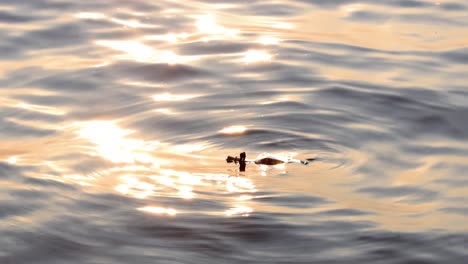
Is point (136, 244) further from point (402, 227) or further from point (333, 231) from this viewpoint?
point (402, 227)

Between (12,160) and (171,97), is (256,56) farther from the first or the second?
(12,160)

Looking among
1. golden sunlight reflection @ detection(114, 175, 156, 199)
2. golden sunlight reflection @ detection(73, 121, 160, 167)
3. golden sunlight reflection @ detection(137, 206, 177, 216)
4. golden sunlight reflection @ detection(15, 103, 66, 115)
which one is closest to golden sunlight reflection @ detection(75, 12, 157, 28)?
golden sunlight reflection @ detection(15, 103, 66, 115)

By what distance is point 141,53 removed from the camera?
1034 cm

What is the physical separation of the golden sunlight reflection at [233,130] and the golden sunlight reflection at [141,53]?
212 cm

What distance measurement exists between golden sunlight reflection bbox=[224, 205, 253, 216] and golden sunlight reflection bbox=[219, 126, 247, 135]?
1.60m

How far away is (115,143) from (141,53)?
2.81 m

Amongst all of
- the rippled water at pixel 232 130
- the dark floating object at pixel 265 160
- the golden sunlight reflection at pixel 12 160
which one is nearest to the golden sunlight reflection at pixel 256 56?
the rippled water at pixel 232 130

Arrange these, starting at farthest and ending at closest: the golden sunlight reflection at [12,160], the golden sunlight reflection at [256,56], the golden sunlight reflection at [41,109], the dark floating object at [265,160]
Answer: the golden sunlight reflection at [256,56], the golden sunlight reflection at [41,109], the golden sunlight reflection at [12,160], the dark floating object at [265,160]

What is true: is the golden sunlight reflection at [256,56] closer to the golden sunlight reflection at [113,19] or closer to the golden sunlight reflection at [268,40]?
the golden sunlight reflection at [268,40]

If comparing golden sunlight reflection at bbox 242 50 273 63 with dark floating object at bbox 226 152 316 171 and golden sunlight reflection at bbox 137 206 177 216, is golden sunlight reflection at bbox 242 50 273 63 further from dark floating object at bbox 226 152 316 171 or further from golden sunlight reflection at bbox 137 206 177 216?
golden sunlight reflection at bbox 137 206 177 216

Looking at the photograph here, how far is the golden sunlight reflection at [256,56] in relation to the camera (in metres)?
10.1

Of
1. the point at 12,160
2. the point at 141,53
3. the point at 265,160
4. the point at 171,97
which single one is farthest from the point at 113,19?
the point at 265,160

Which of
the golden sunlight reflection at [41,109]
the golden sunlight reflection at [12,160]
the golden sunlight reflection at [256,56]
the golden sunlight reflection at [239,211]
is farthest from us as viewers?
the golden sunlight reflection at [256,56]

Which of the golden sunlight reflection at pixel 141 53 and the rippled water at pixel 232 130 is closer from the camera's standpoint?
the rippled water at pixel 232 130
